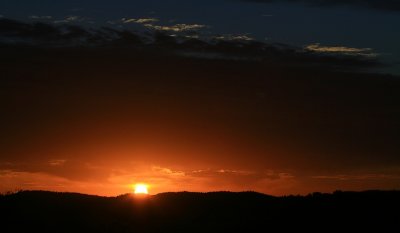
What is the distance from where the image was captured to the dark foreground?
120 ft

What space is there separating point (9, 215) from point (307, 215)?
15.4m

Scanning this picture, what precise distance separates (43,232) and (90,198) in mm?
4873

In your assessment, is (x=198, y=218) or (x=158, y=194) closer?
(x=198, y=218)

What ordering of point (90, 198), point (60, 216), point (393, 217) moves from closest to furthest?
1. point (393, 217)
2. point (60, 216)
3. point (90, 198)

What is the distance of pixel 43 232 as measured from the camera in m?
37.4

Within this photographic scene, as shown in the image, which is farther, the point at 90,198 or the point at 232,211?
the point at 90,198

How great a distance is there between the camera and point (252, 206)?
129 feet

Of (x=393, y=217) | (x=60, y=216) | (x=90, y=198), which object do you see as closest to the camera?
(x=393, y=217)

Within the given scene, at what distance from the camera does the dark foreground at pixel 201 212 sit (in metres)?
36.7

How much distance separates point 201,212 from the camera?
127 feet

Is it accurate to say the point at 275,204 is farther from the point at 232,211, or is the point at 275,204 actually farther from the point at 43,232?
the point at 43,232

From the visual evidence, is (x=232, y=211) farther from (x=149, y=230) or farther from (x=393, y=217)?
(x=393, y=217)

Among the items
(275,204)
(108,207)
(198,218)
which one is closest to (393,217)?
(275,204)

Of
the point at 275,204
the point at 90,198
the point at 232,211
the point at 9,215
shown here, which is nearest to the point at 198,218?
the point at 232,211
